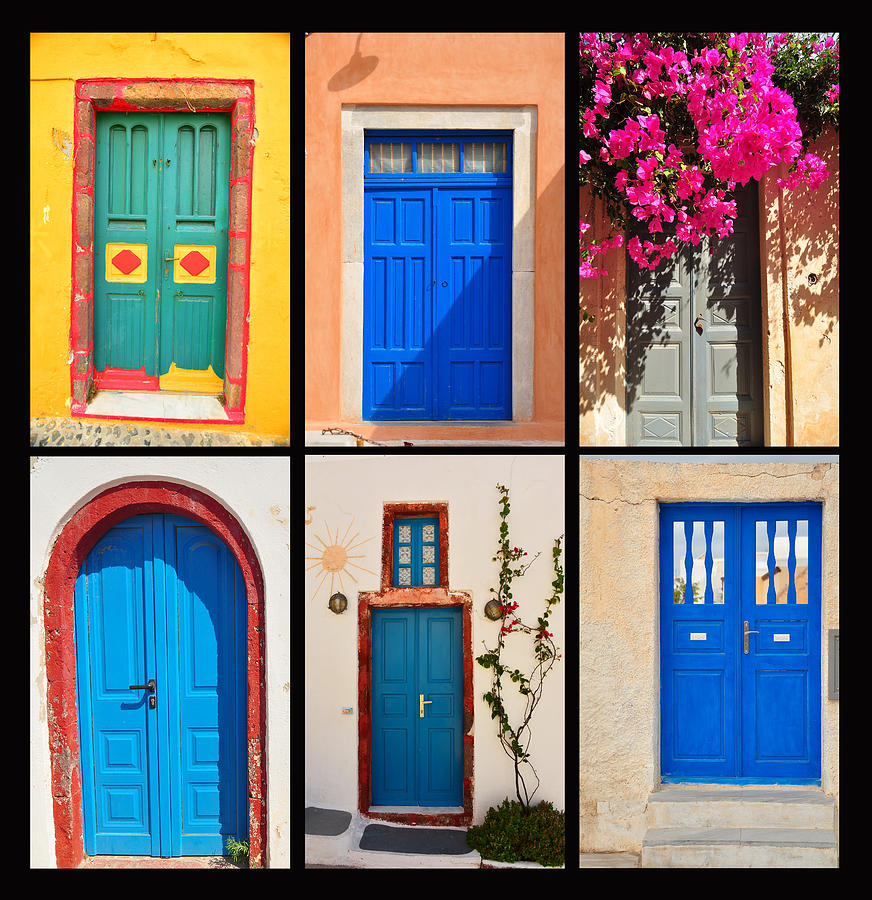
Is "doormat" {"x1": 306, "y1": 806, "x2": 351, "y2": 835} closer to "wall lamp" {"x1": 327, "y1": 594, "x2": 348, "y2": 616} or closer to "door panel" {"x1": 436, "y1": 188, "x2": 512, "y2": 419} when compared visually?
"wall lamp" {"x1": 327, "y1": 594, "x2": 348, "y2": 616}

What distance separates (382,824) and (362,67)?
4.22 metres

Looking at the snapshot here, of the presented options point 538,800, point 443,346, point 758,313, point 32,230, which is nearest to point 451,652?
point 538,800

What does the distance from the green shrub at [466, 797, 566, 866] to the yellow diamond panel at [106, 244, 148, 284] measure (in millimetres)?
3455

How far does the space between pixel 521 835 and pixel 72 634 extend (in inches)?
101

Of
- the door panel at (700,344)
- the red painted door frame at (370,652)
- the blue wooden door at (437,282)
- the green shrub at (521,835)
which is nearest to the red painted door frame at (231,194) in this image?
the blue wooden door at (437,282)

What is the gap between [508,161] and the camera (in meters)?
3.95

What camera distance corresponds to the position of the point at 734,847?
3.63 meters

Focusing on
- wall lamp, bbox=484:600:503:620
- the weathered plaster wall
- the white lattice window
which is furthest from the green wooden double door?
the weathered plaster wall

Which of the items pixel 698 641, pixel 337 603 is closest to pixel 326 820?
pixel 337 603

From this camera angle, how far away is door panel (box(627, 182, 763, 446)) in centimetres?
419

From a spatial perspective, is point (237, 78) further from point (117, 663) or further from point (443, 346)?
point (117, 663)

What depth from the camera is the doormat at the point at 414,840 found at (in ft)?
13.0

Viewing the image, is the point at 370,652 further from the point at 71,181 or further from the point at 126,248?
the point at 71,181

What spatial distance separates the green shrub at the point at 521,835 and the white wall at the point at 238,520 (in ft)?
3.73
